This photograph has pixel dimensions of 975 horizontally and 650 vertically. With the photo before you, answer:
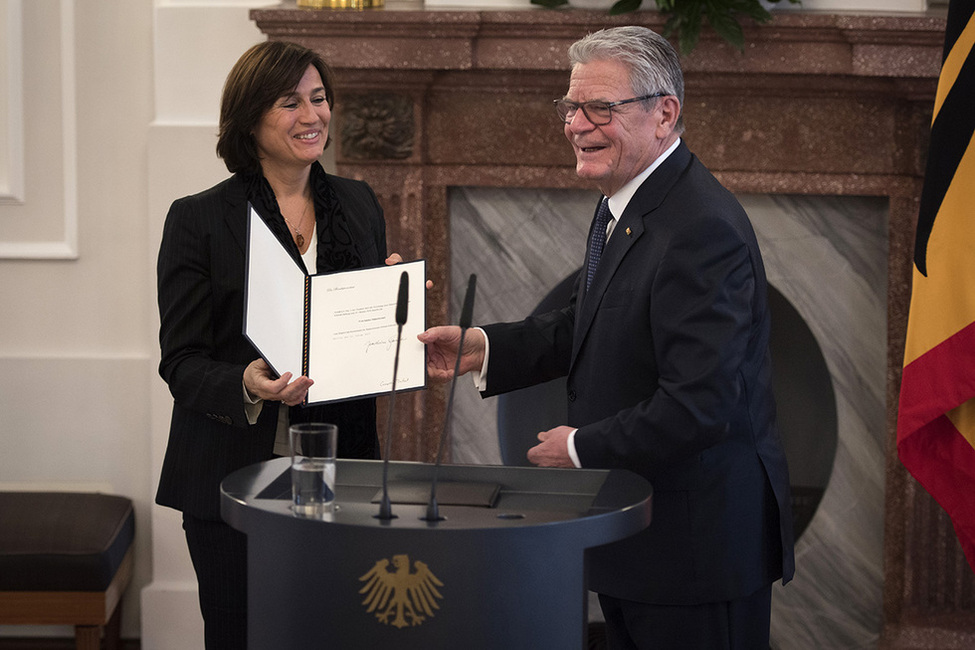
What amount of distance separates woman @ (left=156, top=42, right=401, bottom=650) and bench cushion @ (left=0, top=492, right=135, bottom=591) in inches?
39.4

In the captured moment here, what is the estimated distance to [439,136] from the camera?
3.29 metres

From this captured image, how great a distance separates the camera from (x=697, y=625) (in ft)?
6.21

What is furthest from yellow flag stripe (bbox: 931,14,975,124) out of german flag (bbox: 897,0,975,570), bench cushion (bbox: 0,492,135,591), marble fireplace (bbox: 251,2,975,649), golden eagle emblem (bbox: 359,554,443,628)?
bench cushion (bbox: 0,492,135,591)

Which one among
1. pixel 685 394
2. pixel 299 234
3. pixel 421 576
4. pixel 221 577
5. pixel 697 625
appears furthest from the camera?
pixel 299 234

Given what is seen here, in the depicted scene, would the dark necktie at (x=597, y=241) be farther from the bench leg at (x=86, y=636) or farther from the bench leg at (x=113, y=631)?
the bench leg at (x=113, y=631)

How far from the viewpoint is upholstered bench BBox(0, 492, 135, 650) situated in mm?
3023

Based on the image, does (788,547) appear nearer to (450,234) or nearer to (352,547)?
(352,547)

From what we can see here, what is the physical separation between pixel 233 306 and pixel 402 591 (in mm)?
1006

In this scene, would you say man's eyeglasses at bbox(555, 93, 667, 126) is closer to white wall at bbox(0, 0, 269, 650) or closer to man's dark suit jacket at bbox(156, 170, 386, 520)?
man's dark suit jacket at bbox(156, 170, 386, 520)

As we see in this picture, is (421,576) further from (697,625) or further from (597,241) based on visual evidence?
(597,241)

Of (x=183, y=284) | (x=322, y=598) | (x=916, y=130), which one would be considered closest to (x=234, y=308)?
(x=183, y=284)

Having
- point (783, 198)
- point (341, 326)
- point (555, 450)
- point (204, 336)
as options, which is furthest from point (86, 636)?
point (783, 198)

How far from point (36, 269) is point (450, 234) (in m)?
1.36

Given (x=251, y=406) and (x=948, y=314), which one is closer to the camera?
(x=251, y=406)
